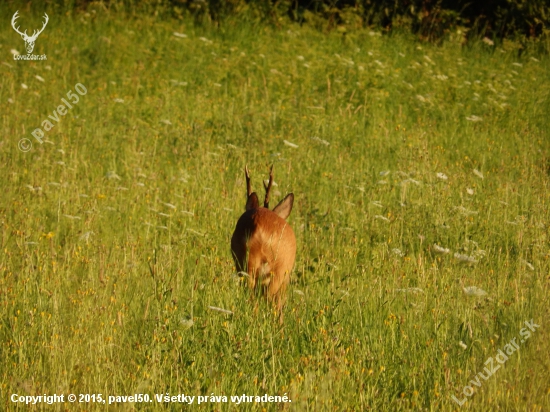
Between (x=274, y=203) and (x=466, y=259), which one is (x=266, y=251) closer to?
(x=466, y=259)

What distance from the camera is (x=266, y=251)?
12.3 ft

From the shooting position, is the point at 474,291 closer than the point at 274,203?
Yes

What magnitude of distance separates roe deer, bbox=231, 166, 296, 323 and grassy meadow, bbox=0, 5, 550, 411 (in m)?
0.09

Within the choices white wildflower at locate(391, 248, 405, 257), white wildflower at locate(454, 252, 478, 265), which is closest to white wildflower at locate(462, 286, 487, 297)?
white wildflower at locate(454, 252, 478, 265)

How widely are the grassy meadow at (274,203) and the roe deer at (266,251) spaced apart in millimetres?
93

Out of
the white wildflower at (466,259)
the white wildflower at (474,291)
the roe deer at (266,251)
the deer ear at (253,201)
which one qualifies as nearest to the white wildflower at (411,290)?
the white wildflower at (474,291)

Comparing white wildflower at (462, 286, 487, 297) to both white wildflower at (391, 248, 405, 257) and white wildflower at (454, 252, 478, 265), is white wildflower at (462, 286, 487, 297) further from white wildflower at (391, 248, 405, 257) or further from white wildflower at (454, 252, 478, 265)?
white wildflower at (391, 248, 405, 257)

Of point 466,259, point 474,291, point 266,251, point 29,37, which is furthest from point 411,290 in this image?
point 29,37

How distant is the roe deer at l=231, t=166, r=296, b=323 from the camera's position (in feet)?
12.2

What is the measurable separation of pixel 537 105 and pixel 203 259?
252 inches

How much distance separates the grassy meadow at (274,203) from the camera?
341 cm

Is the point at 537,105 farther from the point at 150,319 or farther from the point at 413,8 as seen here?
the point at 150,319

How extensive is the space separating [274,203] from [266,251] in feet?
7.91

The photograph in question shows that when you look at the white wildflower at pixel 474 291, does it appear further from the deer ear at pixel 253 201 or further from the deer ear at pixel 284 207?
the deer ear at pixel 253 201
